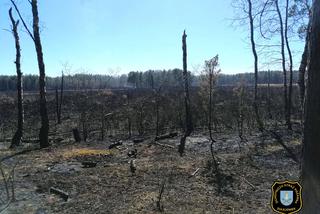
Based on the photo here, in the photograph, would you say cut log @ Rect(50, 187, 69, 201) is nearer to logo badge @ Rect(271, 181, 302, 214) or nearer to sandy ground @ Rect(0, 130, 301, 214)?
sandy ground @ Rect(0, 130, 301, 214)

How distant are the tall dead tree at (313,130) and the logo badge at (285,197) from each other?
7 centimetres

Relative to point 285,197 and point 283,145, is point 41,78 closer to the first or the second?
point 283,145

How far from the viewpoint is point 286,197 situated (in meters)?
1.63

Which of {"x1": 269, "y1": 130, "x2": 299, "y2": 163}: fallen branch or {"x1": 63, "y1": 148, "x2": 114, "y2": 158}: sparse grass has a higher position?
{"x1": 269, "y1": 130, "x2": 299, "y2": 163}: fallen branch

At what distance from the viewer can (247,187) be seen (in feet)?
31.4

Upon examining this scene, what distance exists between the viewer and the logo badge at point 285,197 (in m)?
1.60

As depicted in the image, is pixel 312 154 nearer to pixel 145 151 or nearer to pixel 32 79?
pixel 145 151

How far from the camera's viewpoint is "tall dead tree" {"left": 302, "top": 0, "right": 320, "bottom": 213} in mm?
1659

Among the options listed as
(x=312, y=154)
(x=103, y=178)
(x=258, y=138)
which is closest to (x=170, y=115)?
(x=258, y=138)

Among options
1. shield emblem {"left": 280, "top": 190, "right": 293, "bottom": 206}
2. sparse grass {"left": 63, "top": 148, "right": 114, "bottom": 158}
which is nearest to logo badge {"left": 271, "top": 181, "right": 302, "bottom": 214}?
shield emblem {"left": 280, "top": 190, "right": 293, "bottom": 206}

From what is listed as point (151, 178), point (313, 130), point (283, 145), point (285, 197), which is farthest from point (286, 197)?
point (283, 145)

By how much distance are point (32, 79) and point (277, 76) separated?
78867 mm

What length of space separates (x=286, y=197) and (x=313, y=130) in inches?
13.2

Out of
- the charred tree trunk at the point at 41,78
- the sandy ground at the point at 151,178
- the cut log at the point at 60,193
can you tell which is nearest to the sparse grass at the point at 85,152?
the sandy ground at the point at 151,178
